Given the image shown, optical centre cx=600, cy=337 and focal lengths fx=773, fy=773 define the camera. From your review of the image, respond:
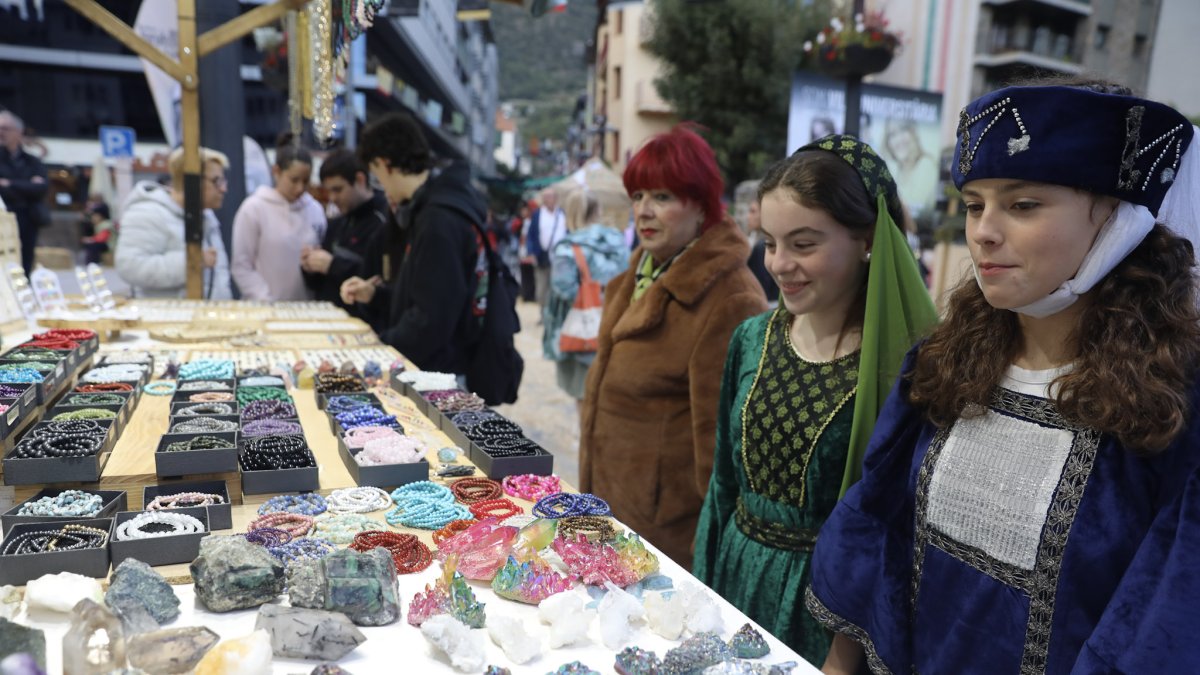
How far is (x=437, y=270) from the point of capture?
3.29 meters

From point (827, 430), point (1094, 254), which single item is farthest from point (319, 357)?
point (1094, 254)

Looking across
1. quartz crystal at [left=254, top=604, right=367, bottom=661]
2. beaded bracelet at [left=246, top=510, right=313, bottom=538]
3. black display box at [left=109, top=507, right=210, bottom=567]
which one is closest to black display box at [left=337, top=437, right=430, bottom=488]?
beaded bracelet at [left=246, top=510, right=313, bottom=538]

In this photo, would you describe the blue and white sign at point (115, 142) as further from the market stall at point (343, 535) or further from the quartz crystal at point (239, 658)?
the quartz crystal at point (239, 658)

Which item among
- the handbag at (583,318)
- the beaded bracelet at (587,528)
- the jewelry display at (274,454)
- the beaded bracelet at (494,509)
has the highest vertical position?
the jewelry display at (274,454)

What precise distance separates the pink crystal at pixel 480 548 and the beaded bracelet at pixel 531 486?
26 centimetres

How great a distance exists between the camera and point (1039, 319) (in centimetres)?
137

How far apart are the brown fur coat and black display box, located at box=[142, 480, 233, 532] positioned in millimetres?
1254

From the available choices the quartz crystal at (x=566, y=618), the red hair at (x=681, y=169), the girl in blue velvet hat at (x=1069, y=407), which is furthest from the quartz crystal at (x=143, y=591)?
the red hair at (x=681, y=169)

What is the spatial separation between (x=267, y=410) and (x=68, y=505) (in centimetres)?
71

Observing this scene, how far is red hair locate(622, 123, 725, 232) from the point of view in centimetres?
243

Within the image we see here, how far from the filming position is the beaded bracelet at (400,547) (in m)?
1.39

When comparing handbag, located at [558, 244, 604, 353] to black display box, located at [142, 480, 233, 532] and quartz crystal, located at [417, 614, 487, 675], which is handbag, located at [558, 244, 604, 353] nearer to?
black display box, located at [142, 480, 233, 532]

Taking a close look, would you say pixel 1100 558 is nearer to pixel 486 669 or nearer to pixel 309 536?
pixel 486 669

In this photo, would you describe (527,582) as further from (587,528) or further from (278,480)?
(278,480)
